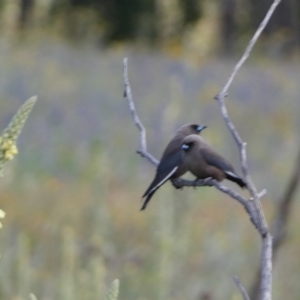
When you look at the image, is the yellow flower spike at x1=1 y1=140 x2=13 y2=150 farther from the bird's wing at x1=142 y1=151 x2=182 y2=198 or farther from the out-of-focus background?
the out-of-focus background

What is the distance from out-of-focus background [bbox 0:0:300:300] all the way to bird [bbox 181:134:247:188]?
0.97 m

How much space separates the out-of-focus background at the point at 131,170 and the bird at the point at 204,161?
0.97 m

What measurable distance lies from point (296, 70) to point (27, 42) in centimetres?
536

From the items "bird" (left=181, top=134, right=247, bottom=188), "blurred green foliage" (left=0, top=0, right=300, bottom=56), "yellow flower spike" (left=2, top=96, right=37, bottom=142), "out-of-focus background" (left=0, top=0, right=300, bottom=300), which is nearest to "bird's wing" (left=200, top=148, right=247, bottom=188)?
"bird" (left=181, top=134, right=247, bottom=188)

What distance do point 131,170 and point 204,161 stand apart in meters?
6.43

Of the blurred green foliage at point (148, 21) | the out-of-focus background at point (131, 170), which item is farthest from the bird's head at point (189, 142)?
the blurred green foliage at point (148, 21)

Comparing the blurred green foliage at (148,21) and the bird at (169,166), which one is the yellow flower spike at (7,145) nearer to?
the bird at (169,166)

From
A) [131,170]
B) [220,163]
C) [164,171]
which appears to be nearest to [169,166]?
[164,171]

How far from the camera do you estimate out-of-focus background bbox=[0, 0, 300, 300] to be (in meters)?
4.37

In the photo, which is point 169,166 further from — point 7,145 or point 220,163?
point 7,145

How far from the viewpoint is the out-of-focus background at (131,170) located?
14.3 ft

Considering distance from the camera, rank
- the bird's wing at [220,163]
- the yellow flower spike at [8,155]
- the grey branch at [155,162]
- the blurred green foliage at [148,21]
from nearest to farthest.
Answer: the yellow flower spike at [8,155], the grey branch at [155,162], the bird's wing at [220,163], the blurred green foliage at [148,21]

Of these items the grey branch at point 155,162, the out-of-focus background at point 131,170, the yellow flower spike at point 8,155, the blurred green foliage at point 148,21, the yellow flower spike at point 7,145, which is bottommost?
the blurred green foliage at point 148,21

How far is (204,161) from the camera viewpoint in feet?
7.72
